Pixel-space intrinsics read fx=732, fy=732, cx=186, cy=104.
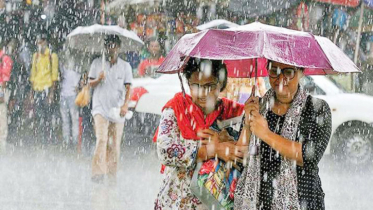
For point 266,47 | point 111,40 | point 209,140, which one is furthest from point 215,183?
point 111,40

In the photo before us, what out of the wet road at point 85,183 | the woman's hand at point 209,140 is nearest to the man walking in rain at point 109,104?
the wet road at point 85,183

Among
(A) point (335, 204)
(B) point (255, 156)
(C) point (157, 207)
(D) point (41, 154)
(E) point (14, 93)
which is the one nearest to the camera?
(B) point (255, 156)

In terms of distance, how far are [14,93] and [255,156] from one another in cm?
1209

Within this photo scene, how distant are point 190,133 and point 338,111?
9240 millimetres

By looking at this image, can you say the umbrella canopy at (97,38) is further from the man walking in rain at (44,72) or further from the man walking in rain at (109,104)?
the man walking in rain at (44,72)

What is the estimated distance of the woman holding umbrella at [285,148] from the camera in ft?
12.4

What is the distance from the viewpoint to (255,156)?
3863mm

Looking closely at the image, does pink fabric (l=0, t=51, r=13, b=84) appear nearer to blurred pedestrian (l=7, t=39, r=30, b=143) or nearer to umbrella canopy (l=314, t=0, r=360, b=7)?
blurred pedestrian (l=7, t=39, r=30, b=143)

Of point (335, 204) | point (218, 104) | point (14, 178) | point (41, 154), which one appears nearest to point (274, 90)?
point (218, 104)

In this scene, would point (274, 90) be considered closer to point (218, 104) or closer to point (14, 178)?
point (218, 104)

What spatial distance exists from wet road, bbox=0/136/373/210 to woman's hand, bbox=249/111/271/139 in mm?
4385

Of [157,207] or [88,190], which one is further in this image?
[88,190]

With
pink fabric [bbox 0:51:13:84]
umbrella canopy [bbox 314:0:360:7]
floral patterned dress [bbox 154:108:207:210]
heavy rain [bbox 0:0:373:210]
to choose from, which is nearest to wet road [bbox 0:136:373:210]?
heavy rain [bbox 0:0:373:210]

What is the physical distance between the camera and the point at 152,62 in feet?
45.9
